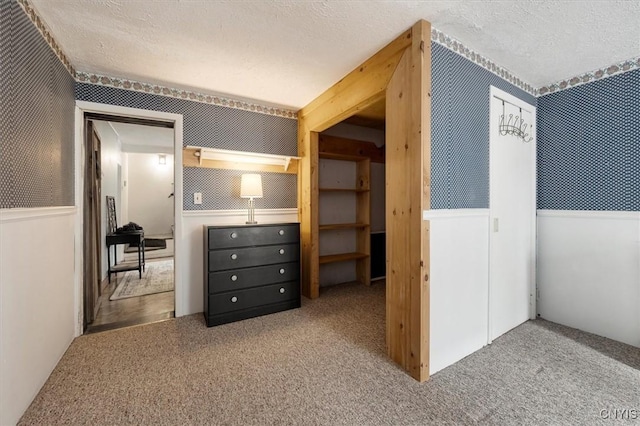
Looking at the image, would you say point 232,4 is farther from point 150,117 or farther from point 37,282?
point 37,282

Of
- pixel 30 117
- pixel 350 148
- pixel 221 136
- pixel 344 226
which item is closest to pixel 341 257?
pixel 344 226

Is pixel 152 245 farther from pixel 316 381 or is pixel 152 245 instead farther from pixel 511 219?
pixel 511 219

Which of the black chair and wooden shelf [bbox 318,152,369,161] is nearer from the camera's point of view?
wooden shelf [bbox 318,152,369,161]

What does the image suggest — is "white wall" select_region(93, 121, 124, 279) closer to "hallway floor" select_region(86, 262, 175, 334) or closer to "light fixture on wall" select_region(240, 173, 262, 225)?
"hallway floor" select_region(86, 262, 175, 334)

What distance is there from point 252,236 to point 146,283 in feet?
7.45

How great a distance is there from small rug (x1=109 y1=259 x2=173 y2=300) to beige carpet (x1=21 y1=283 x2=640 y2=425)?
1.18 metres

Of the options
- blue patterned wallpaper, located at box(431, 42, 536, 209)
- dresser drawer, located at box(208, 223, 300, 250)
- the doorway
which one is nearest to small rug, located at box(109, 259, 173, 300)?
the doorway

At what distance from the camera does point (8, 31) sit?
130 cm

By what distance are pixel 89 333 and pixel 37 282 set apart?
39.8 inches

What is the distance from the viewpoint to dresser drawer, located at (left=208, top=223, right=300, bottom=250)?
8.09 ft

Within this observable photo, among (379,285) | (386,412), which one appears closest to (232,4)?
(386,412)

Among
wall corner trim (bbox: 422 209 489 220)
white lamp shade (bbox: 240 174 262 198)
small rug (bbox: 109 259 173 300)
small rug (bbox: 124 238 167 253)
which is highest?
white lamp shade (bbox: 240 174 262 198)

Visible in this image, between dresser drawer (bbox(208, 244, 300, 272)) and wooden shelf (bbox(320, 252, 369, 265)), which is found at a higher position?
dresser drawer (bbox(208, 244, 300, 272))

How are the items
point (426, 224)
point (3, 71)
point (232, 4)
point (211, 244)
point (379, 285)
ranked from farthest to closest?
1. point (379, 285)
2. point (211, 244)
3. point (426, 224)
4. point (232, 4)
5. point (3, 71)
